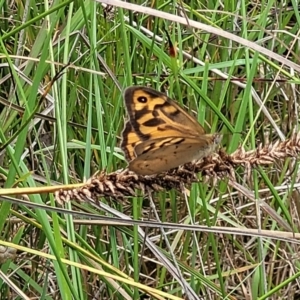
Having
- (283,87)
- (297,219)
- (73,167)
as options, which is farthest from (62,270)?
(283,87)

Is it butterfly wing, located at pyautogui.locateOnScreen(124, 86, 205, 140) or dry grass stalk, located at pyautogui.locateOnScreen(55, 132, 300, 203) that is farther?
butterfly wing, located at pyautogui.locateOnScreen(124, 86, 205, 140)

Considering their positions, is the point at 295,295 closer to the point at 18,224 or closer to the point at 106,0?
the point at 18,224

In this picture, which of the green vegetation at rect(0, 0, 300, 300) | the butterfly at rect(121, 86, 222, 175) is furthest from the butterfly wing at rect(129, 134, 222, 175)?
the green vegetation at rect(0, 0, 300, 300)

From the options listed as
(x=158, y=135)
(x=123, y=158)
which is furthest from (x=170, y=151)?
(x=123, y=158)

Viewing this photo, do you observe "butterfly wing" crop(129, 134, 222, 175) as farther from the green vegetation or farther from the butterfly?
the green vegetation

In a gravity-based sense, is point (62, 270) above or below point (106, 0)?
below

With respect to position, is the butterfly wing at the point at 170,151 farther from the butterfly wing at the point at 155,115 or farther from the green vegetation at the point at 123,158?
the green vegetation at the point at 123,158
